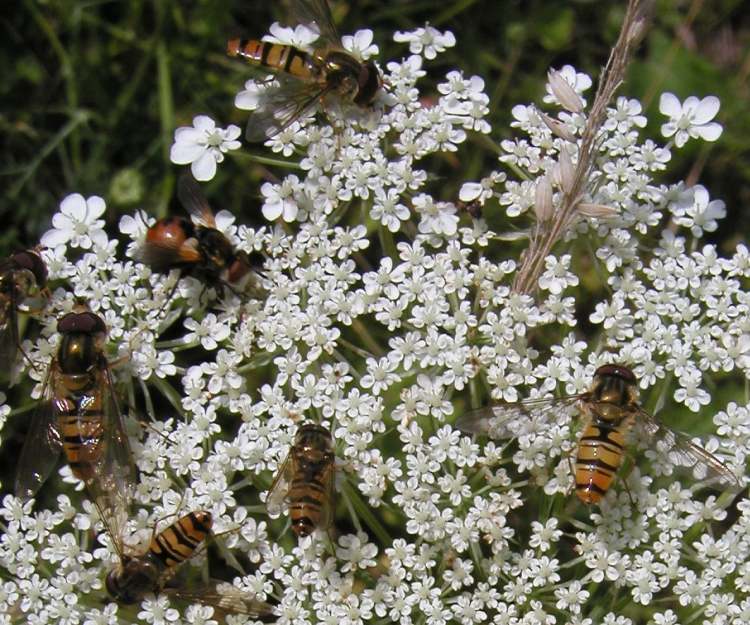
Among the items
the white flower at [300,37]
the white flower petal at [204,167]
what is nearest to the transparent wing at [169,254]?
the white flower petal at [204,167]

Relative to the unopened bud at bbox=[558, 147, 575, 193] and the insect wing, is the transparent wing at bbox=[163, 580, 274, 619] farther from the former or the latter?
the unopened bud at bbox=[558, 147, 575, 193]

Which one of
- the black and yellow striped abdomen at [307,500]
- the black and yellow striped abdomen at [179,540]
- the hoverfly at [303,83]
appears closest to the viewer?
the black and yellow striped abdomen at [307,500]

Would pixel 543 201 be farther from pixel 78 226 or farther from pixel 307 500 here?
pixel 78 226

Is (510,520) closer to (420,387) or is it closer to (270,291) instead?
(420,387)

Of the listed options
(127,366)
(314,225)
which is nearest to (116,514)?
(127,366)

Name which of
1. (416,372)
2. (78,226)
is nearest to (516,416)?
(416,372)

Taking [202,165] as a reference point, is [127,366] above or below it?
below

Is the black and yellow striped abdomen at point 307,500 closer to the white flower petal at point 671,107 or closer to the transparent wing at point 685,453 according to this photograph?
the transparent wing at point 685,453
